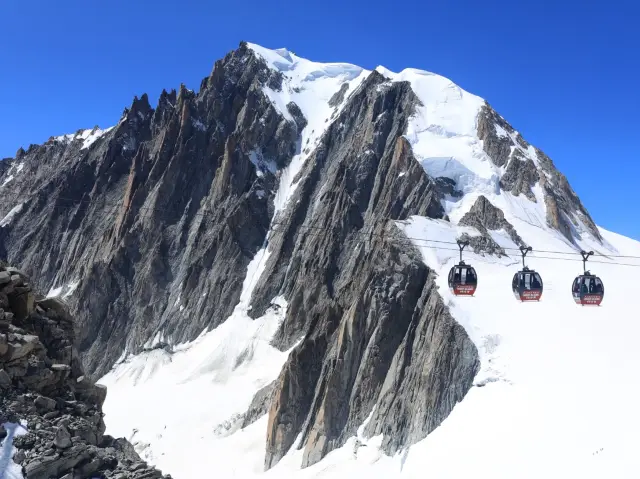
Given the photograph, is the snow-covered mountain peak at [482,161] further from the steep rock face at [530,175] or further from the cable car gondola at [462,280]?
the cable car gondola at [462,280]

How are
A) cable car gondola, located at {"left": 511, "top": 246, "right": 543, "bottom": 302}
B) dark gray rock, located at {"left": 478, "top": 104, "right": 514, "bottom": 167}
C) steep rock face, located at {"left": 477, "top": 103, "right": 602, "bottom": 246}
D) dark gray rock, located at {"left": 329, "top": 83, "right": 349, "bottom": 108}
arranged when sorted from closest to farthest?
cable car gondola, located at {"left": 511, "top": 246, "right": 543, "bottom": 302}, steep rock face, located at {"left": 477, "top": 103, "right": 602, "bottom": 246}, dark gray rock, located at {"left": 478, "top": 104, "right": 514, "bottom": 167}, dark gray rock, located at {"left": 329, "top": 83, "right": 349, "bottom": 108}

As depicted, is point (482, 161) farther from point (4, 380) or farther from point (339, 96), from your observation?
point (4, 380)

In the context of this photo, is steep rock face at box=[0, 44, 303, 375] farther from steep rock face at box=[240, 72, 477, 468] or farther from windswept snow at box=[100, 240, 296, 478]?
steep rock face at box=[240, 72, 477, 468]

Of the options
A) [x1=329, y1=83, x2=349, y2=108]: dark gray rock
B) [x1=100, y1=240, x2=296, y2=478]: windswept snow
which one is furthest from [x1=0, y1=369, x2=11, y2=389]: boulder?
[x1=329, y1=83, x2=349, y2=108]: dark gray rock

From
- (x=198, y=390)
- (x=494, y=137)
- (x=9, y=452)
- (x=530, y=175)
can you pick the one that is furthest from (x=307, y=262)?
(x=9, y=452)

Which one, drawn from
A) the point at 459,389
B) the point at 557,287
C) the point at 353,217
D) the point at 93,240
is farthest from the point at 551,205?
the point at 93,240

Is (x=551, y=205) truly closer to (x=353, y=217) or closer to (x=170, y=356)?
(x=353, y=217)
